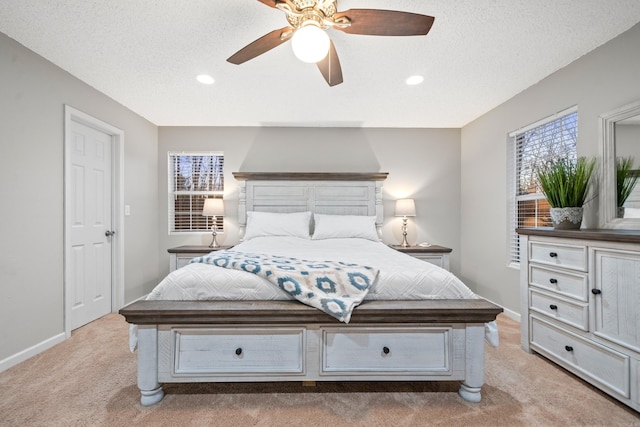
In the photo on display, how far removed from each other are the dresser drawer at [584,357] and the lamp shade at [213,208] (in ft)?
11.3

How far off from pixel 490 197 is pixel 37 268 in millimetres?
4475

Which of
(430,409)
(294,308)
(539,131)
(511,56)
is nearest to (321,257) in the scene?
(294,308)

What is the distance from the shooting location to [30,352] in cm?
219

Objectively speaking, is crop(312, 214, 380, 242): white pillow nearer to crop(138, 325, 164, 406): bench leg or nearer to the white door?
crop(138, 325, 164, 406): bench leg

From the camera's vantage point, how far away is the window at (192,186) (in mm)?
4109

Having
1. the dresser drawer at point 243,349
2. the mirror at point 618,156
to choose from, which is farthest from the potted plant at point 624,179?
the dresser drawer at point 243,349

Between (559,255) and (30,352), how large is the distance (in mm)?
3917

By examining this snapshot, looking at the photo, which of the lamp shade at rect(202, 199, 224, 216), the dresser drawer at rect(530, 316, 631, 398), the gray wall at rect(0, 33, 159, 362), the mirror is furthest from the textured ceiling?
the dresser drawer at rect(530, 316, 631, 398)

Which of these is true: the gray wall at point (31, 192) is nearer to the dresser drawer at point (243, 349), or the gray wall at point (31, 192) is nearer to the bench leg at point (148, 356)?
the bench leg at point (148, 356)

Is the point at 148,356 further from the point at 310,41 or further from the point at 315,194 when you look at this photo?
the point at 315,194

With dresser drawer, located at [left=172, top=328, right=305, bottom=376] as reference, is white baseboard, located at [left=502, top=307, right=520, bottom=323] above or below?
below

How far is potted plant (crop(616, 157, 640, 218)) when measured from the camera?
199cm

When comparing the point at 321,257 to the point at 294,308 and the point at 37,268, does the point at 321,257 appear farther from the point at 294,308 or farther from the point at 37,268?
the point at 37,268

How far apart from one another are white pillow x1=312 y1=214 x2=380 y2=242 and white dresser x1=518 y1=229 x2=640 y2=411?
161cm
